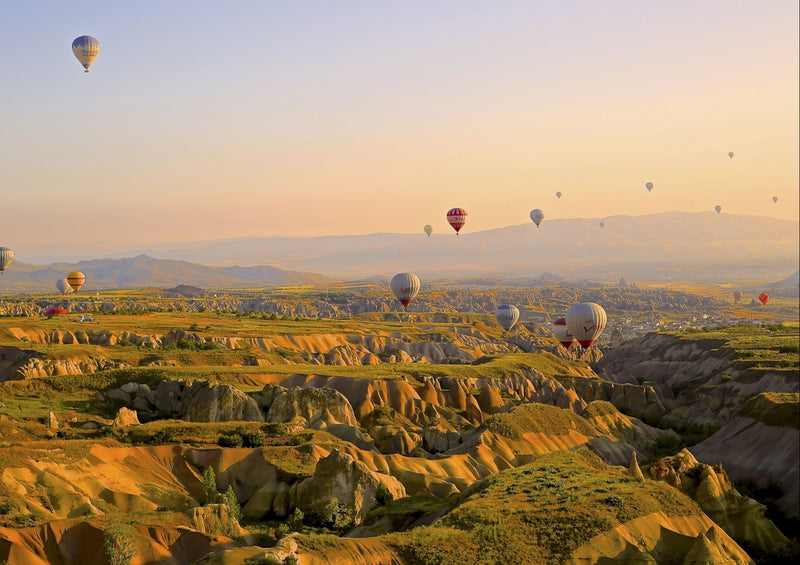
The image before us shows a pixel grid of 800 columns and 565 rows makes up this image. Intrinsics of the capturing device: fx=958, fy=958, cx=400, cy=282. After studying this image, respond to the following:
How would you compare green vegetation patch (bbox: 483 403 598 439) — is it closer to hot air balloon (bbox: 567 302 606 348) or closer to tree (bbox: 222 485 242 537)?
hot air balloon (bbox: 567 302 606 348)

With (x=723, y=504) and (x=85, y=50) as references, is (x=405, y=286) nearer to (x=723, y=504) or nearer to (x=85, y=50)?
(x=85, y=50)

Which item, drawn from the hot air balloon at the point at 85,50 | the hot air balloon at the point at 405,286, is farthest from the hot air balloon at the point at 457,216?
the hot air balloon at the point at 85,50

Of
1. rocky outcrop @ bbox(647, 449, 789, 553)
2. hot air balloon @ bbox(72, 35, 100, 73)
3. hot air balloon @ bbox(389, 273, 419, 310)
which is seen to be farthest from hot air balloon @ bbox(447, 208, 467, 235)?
rocky outcrop @ bbox(647, 449, 789, 553)

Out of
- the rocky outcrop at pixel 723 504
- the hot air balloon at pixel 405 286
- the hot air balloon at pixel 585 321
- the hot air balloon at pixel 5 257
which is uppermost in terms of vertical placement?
the hot air balloon at pixel 5 257

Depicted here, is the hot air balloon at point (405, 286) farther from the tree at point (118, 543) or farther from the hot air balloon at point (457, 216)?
the tree at point (118, 543)

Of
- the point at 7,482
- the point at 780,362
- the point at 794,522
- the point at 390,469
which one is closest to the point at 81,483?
the point at 7,482

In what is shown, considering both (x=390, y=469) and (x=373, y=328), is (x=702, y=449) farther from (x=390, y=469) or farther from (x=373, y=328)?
(x=373, y=328)
